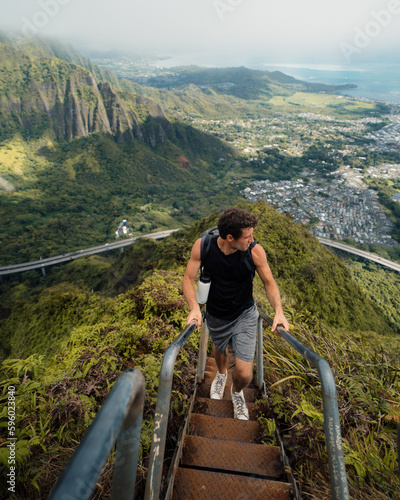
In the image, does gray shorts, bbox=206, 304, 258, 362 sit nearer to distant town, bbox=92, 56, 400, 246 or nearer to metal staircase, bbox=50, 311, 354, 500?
metal staircase, bbox=50, 311, 354, 500

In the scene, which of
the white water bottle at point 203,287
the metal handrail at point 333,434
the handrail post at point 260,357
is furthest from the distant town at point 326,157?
the metal handrail at point 333,434

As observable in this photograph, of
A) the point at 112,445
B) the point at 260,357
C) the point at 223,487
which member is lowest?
the point at 260,357

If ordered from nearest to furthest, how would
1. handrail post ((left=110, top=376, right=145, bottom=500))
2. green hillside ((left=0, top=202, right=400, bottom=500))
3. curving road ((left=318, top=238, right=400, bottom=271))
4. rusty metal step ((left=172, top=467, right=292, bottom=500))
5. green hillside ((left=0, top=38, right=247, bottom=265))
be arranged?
handrail post ((left=110, top=376, right=145, bottom=500)) < rusty metal step ((left=172, top=467, right=292, bottom=500)) < green hillside ((left=0, top=202, right=400, bottom=500)) < curving road ((left=318, top=238, right=400, bottom=271)) < green hillside ((left=0, top=38, right=247, bottom=265))

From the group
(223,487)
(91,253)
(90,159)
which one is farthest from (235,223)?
(90,159)

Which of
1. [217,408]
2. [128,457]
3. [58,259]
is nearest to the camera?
[128,457]

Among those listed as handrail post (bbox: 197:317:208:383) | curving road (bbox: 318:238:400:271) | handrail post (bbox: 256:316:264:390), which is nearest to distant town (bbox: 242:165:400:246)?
curving road (bbox: 318:238:400:271)

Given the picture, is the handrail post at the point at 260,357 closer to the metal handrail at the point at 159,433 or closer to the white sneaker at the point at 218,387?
the white sneaker at the point at 218,387

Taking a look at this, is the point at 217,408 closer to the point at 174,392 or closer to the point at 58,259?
the point at 174,392
